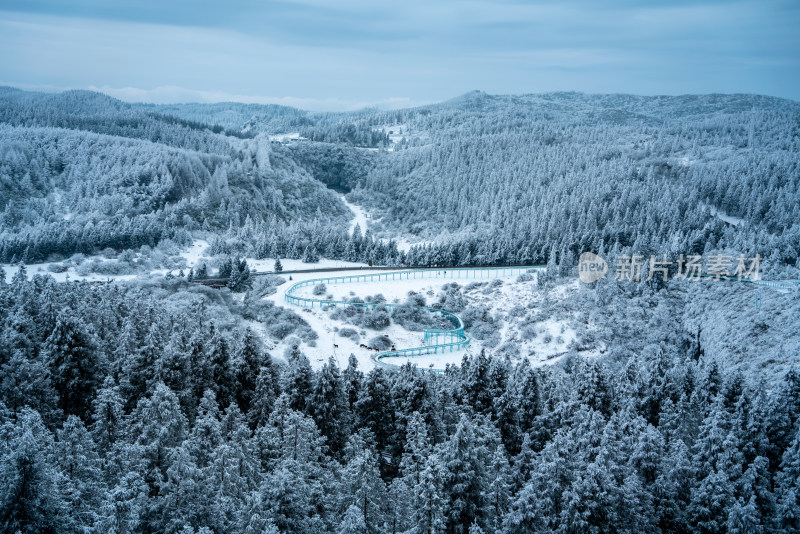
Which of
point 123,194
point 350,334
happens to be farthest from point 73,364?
point 123,194

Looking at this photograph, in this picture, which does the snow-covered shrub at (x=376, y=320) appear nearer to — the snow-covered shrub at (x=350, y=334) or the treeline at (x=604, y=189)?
the snow-covered shrub at (x=350, y=334)

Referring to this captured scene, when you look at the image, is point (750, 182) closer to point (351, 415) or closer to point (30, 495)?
point (351, 415)

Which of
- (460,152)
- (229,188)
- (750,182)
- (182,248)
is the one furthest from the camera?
(460,152)

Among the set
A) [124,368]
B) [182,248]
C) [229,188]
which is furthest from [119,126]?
[124,368]

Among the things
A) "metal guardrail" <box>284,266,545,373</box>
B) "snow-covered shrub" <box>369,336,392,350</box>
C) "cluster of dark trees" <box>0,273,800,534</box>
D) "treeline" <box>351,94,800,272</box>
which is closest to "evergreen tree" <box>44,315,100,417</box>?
"cluster of dark trees" <box>0,273,800,534</box>

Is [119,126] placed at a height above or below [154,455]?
above

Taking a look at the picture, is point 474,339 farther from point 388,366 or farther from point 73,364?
point 73,364

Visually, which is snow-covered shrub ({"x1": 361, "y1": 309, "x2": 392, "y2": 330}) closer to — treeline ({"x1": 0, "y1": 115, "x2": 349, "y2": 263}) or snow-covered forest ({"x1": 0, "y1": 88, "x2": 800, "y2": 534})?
snow-covered forest ({"x1": 0, "y1": 88, "x2": 800, "y2": 534})
